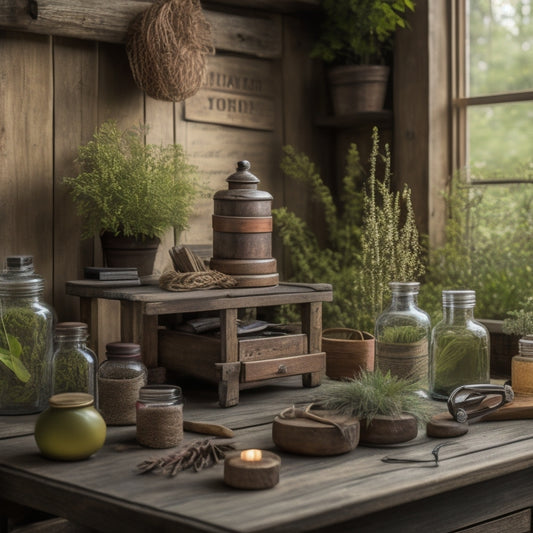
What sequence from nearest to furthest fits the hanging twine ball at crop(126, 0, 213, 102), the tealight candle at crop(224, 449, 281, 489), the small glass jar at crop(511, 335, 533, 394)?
the tealight candle at crop(224, 449, 281, 489) → the small glass jar at crop(511, 335, 533, 394) → the hanging twine ball at crop(126, 0, 213, 102)

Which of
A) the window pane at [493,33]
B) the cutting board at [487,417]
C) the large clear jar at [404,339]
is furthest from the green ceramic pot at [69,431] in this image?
the window pane at [493,33]

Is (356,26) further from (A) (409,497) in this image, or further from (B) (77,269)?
(A) (409,497)

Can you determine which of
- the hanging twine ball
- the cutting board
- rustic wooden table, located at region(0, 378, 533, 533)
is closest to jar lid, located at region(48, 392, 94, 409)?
rustic wooden table, located at region(0, 378, 533, 533)

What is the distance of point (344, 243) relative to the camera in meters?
3.84

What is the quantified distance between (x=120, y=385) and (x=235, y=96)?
5.39 feet

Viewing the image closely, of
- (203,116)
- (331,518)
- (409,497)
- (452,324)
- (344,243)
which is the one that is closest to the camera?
(331,518)

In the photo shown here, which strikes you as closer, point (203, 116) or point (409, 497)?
point (409, 497)

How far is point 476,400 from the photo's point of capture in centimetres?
238

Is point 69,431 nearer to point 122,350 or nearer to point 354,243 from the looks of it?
point 122,350

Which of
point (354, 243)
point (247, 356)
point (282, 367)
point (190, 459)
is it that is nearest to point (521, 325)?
point (282, 367)

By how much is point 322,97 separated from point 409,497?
2463mm

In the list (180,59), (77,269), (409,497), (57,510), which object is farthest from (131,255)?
(409,497)

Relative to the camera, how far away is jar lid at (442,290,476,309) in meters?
2.58

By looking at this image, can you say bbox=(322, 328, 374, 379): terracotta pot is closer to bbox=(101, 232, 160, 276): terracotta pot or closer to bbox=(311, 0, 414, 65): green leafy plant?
bbox=(101, 232, 160, 276): terracotta pot
